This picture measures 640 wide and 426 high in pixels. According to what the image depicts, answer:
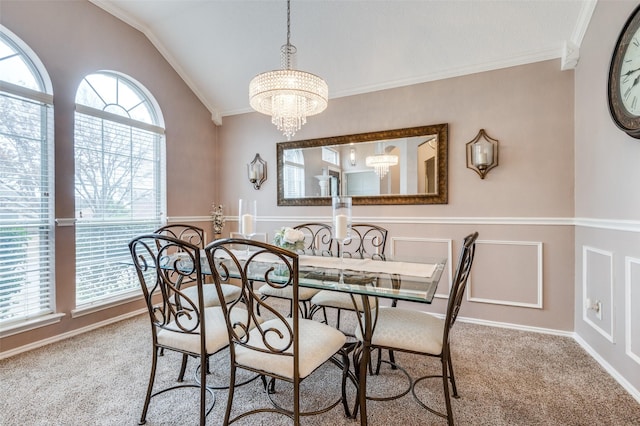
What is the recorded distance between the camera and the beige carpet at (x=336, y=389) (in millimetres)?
1704

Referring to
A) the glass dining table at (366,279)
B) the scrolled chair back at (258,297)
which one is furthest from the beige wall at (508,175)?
the scrolled chair back at (258,297)

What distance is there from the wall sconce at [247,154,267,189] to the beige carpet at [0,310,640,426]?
7.47 feet

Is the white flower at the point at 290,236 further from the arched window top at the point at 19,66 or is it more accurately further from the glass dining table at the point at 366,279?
the arched window top at the point at 19,66

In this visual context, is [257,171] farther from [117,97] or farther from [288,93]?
[288,93]

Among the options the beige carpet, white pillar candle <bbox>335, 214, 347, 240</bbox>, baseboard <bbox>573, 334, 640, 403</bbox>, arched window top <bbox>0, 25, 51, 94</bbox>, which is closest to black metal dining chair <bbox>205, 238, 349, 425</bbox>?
the beige carpet

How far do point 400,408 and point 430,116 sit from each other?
106 inches

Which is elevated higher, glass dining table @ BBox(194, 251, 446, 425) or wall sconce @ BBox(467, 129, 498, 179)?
wall sconce @ BBox(467, 129, 498, 179)

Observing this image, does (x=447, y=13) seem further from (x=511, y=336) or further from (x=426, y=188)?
(x=511, y=336)

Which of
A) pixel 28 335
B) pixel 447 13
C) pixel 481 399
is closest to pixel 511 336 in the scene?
pixel 481 399

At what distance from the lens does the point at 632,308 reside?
195 centimetres

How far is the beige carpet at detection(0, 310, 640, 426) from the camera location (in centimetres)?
170

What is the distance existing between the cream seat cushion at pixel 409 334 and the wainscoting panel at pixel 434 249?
149cm

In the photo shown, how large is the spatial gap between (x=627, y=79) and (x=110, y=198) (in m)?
4.28

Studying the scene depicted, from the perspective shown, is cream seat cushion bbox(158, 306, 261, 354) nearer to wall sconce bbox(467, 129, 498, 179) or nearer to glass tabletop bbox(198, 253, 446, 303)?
glass tabletop bbox(198, 253, 446, 303)
